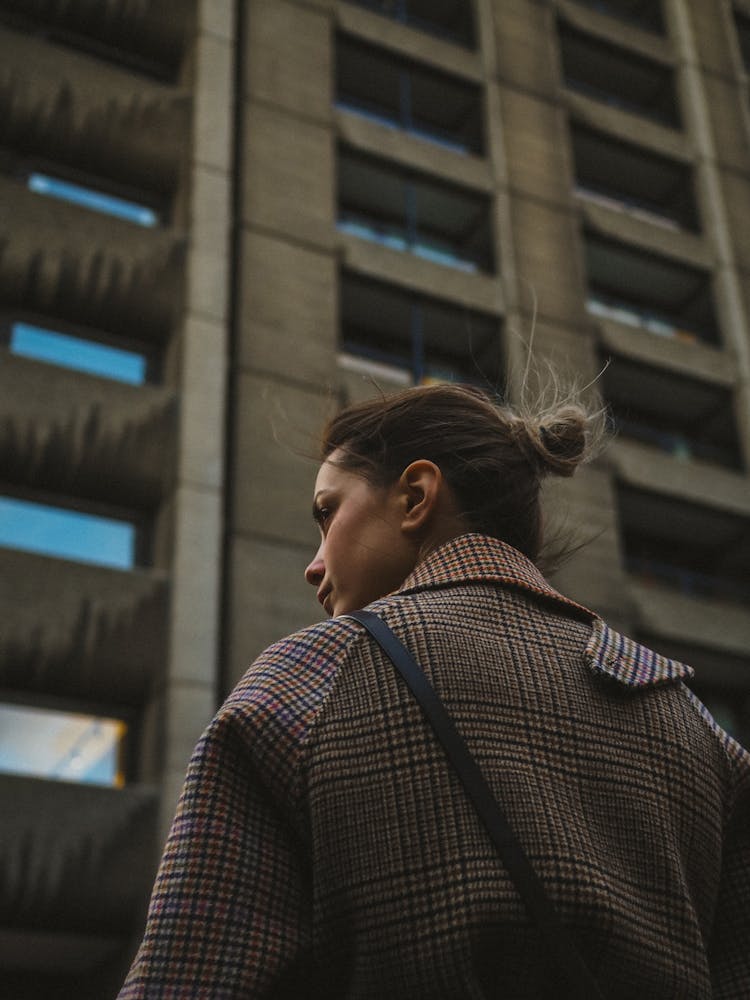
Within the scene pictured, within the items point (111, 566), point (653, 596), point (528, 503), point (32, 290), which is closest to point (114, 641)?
point (111, 566)

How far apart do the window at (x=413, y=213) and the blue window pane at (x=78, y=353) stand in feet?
17.1

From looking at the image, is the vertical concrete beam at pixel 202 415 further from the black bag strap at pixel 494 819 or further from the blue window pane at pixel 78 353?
the black bag strap at pixel 494 819

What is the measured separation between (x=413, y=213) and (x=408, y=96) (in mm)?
2900

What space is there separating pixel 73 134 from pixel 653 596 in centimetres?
1176

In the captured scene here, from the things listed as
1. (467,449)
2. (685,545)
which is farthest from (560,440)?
(685,545)

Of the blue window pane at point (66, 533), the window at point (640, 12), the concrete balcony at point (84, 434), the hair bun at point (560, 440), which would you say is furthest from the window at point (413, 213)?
the hair bun at point (560, 440)

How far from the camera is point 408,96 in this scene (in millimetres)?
22844

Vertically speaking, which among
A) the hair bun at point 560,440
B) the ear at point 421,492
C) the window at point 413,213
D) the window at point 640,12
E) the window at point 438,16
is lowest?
the window at point 413,213

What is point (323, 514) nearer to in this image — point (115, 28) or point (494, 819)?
point (494, 819)

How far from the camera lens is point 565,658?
1621 millimetres

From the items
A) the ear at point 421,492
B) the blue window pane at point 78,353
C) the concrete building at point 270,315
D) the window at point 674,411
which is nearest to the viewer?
the ear at point 421,492

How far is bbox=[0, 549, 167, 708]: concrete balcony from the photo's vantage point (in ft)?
45.9

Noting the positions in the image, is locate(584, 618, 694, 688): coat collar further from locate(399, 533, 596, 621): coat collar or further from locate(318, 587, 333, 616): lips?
locate(318, 587, 333, 616): lips

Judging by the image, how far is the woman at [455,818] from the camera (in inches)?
52.3
